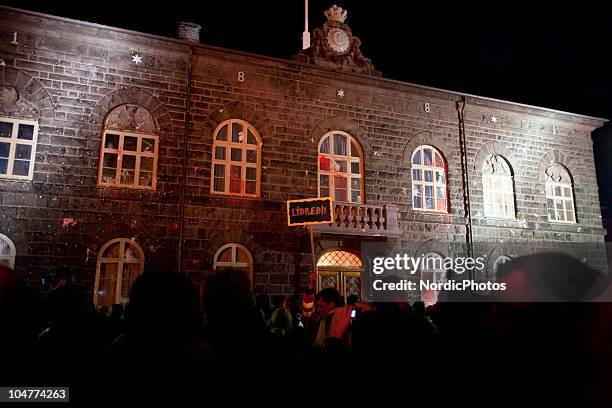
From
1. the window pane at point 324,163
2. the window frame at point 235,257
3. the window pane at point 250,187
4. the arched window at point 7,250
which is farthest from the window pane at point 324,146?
the arched window at point 7,250

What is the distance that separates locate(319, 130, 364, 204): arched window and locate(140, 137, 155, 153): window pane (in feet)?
17.7

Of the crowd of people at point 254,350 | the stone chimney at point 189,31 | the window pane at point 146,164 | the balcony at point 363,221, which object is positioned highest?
the stone chimney at point 189,31

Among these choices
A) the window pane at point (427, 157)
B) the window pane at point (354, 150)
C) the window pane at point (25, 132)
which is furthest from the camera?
the window pane at point (427, 157)

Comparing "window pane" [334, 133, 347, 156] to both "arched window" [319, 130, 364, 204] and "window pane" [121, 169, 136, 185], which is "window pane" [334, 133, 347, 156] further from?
"window pane" [121, 169, 136, 185]

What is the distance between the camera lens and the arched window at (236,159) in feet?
47.2

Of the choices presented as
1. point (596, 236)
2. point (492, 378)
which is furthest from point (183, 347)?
point (596, 236)

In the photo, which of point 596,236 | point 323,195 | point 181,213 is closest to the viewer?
point 181,213

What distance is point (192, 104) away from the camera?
14250 mm

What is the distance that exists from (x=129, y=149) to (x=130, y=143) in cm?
19

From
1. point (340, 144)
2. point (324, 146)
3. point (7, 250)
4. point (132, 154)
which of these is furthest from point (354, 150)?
point (7, 250)

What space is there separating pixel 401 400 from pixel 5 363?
216 cm

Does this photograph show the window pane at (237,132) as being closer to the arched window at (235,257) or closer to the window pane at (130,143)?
the window pane at (130,143)

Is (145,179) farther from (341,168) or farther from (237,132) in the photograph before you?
(341,168)

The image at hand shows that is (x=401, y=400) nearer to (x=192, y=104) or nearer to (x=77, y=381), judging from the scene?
(x=77, y=381)
